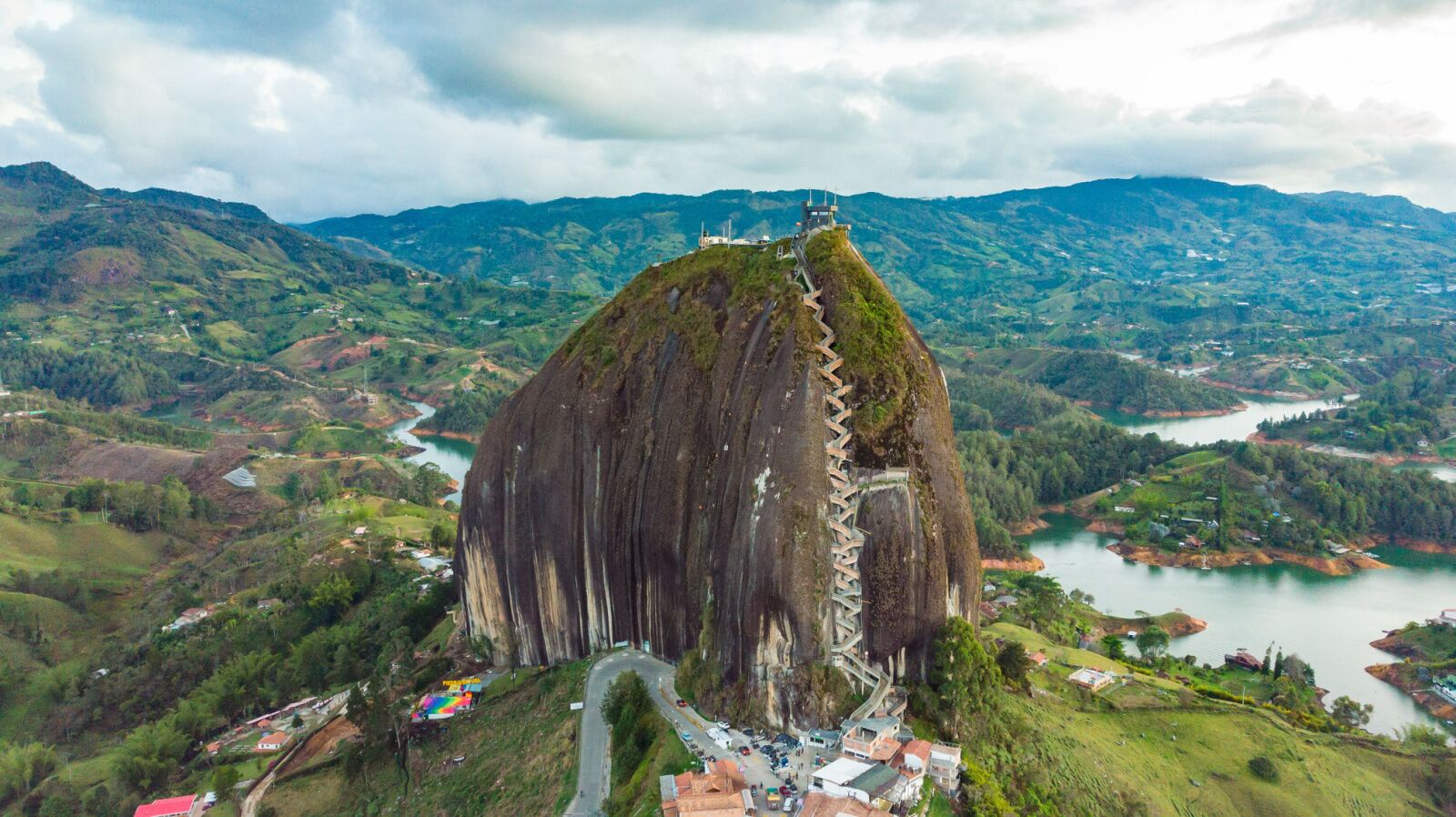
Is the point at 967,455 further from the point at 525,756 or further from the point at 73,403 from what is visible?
the point at 73,403

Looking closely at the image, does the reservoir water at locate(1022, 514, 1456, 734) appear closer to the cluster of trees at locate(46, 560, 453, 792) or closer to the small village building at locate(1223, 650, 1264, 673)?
the small village building at locate(1223, 650, 1264, 673)

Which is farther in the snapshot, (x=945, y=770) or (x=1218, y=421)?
(x=1218, y=421)

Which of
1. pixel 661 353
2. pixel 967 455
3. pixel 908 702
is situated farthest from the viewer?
pixel 967 455

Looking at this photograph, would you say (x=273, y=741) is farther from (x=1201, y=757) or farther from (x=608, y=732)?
(x=1201, y=757)

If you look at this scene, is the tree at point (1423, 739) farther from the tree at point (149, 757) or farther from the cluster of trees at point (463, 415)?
the cluster of trees at point (463, 415)

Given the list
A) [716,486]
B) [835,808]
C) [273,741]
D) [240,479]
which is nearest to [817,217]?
[716,486]

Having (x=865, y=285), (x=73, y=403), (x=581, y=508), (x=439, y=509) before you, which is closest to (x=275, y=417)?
(x=73, y=403)

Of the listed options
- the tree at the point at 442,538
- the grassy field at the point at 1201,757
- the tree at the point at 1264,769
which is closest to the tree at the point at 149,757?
the tree at the point at 442,538
